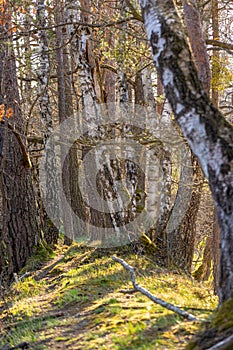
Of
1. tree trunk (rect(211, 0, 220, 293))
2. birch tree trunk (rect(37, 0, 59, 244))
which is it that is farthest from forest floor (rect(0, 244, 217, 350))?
birch tree trunk (rect(37, 0, 59, 244))

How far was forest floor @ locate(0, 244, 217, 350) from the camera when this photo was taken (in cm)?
393

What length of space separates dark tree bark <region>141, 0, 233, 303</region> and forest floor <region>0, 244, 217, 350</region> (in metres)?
0.74

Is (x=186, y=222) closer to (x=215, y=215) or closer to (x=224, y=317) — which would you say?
(x=215, y=215)

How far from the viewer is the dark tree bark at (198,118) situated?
3.56 metres

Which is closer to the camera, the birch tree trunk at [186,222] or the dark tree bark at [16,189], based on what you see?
the birch tree trunk at [186,222]

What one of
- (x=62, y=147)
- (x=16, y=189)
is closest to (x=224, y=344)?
(x=16, y=189)

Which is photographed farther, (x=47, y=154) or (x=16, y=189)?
(x=47, y=154)

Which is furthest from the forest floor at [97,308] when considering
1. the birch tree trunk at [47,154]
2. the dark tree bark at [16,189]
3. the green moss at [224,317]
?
the birch tree trunk at [47,154]

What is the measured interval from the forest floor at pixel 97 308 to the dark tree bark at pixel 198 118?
29.3 inches

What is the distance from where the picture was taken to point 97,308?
205 inches

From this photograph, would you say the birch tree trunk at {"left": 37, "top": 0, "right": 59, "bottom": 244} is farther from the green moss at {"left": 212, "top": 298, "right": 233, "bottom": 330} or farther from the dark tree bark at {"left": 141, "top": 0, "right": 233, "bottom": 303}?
the green moss at {"left": 212, "top": 298, "right": 233, "bottom": 330}

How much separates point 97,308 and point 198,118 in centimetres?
260

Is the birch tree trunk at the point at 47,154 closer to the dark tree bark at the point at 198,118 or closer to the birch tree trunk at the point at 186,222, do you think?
the birch tree trunk at the point at 186,222

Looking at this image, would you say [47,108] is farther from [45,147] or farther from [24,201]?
[24,201]
